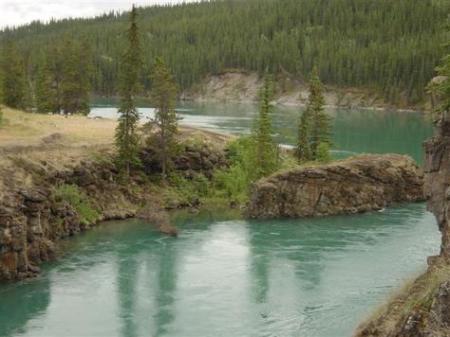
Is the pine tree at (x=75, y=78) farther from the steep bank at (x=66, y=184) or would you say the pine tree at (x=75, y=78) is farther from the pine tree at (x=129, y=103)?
the pine tree at (x=129, y=103)

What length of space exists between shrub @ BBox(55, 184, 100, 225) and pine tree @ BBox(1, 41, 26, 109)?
43519 millimetres

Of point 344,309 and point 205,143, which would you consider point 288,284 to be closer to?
point 344,309

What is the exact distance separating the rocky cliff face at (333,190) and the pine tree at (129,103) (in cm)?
1257

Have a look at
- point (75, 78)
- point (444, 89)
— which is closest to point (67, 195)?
point (444, 89)

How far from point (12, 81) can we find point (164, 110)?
3897 cm

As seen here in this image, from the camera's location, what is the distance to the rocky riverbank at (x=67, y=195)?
43.7 metres

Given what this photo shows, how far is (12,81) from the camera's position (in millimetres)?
98750

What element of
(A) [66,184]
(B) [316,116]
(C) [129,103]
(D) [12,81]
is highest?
(D) [12,81]

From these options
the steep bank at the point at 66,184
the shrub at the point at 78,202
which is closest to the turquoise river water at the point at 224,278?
the shrub at the point at 78,202

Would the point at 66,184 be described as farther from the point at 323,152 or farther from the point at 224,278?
the point at 323,152

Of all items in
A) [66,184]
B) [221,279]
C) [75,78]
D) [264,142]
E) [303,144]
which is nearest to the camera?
[221,279]

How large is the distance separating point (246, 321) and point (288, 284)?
22.0 ft

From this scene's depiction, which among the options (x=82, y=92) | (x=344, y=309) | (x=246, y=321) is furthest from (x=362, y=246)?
(x=82, y=92)

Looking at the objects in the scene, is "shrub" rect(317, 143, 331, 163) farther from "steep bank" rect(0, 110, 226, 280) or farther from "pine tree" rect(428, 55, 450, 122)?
"pine tree" rect(428, 55, 450, 122)
